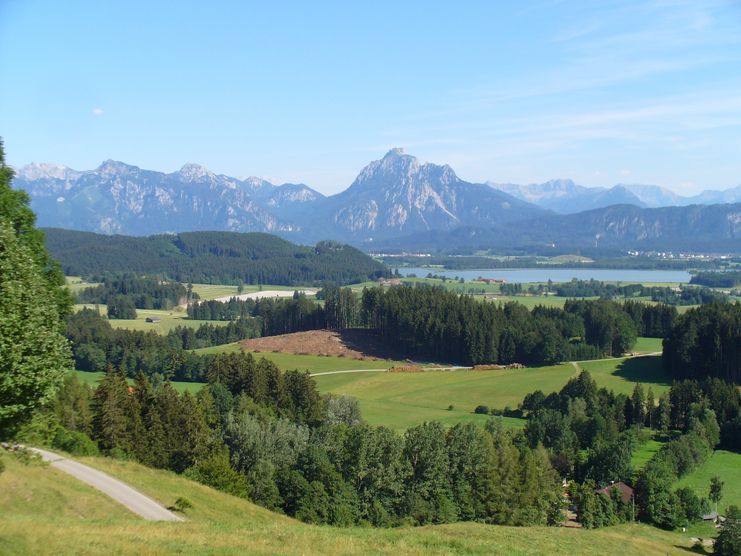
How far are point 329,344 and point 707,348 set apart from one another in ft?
140

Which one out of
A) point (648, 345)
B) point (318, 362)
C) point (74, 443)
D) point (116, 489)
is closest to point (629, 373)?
point (648, 345)

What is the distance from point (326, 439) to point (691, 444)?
25.2 meters

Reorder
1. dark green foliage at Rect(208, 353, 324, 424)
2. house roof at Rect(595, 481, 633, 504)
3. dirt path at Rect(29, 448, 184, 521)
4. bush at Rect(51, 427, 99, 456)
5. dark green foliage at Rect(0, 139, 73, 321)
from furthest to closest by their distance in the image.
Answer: dark green foliage at Rect(208, 353, 324, 424) → house roof at Rect(595, 481, 633, 504) → bush at Rect(51, 427, 99, 456) → dark green foliage at Rect(0, 139, 73, 321) → dirt path at Rect(29, 448, 184, 521)

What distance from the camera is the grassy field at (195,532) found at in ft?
54.4

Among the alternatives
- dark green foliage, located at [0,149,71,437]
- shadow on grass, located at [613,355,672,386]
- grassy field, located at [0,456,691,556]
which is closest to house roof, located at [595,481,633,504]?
grassy field, located at [0,456,691,556]

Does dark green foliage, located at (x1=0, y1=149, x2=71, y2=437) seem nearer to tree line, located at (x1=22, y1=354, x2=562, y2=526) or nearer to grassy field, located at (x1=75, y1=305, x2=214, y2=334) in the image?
tree line, located at (x1=22, y1=354, x2=562, y2=526)

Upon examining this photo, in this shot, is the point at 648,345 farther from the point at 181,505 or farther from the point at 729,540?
the point at 181,505

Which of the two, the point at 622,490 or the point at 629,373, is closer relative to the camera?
the point at 622,490

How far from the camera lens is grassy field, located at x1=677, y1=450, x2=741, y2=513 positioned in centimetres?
4384

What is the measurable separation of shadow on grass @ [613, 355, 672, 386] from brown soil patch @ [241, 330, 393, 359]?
27.2m

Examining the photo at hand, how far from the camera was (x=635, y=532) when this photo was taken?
124 feet

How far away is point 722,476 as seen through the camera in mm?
48281

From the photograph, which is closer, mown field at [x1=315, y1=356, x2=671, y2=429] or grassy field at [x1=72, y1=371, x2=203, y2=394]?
mown field at [x1=315, y1=356, x2=671, y2=429]

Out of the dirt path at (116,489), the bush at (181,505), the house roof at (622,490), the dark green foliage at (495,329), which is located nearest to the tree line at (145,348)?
the dark green foliage at (495,329)
